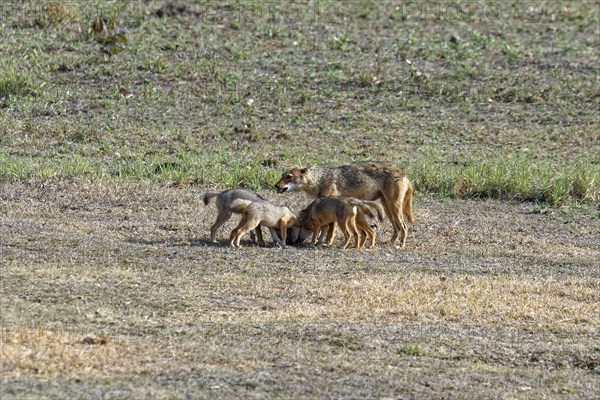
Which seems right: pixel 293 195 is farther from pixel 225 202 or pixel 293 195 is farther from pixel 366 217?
pixel 225 202

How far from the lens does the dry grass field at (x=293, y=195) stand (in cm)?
936

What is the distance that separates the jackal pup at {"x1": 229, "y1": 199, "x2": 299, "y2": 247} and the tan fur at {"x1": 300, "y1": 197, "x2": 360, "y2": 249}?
27 cm

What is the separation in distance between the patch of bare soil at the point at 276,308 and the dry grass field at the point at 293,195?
0.10 feet

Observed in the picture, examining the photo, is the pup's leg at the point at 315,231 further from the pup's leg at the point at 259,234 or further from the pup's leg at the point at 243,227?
the pup's leg at the point at 243,227

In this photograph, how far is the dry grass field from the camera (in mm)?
9359

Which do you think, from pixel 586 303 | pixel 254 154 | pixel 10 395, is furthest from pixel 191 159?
pixel 10 395

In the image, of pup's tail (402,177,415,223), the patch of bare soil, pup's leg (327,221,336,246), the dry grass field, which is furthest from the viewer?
pup's tail (402,177,415,223)

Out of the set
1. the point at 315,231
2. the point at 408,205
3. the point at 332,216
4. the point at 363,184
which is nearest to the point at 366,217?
the point at 332,216

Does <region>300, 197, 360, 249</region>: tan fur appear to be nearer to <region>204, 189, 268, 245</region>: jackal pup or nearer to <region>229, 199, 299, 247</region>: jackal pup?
<region>229, 199, 299, 247</region>: jackal pup

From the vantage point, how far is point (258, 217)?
13.5 m

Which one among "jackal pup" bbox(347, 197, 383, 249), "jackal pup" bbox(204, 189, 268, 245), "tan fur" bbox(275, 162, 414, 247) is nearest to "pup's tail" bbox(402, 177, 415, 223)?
"tan fur" bbox(275, 162, 414, 247)

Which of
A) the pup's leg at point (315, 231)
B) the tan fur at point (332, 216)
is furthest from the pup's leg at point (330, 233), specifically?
the pup's leg at point (315, 231)

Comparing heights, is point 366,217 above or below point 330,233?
above

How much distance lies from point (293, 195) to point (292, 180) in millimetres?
1766
